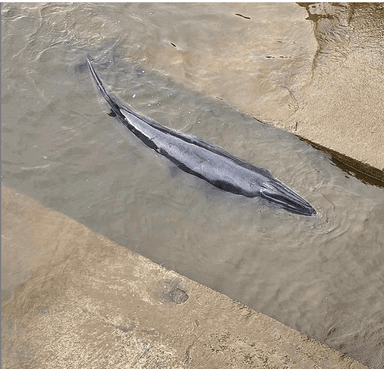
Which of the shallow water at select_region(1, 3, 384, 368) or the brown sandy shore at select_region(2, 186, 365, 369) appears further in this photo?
the shallow water at select_region(1, 3, 384, 368)

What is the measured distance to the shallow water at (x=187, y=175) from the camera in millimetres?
5289

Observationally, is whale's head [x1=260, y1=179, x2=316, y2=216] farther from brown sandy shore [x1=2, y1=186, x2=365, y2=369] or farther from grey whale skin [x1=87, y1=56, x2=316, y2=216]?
brown sandy shore [x1=2, y1=186, x2=365, y2=369]

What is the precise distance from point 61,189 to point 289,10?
584 centimetres

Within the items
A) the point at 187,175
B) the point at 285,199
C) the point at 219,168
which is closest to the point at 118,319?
the point at 187,175

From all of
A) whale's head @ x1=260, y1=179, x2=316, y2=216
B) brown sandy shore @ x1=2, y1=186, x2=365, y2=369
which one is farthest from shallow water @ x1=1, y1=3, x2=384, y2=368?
brown sandy shore @ x1=2, y1=186, x2=365, y2=369

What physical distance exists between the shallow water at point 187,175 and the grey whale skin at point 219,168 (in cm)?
18

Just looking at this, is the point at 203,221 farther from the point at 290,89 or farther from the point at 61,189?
the point at 290,89

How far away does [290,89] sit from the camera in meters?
6.63

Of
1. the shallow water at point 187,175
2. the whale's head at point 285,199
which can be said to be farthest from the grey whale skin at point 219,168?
the shallow water at point 187,175

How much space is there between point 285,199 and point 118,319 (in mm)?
3089

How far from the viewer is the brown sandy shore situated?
14.9 ft

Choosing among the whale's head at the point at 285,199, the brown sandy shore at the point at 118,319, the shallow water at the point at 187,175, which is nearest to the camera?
the brown sandy shore at the point at 118,319

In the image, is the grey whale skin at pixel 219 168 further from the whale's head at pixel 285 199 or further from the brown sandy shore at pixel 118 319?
the brown sandy shore at pixel 118 319

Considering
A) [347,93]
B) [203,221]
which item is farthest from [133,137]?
[347,93]
